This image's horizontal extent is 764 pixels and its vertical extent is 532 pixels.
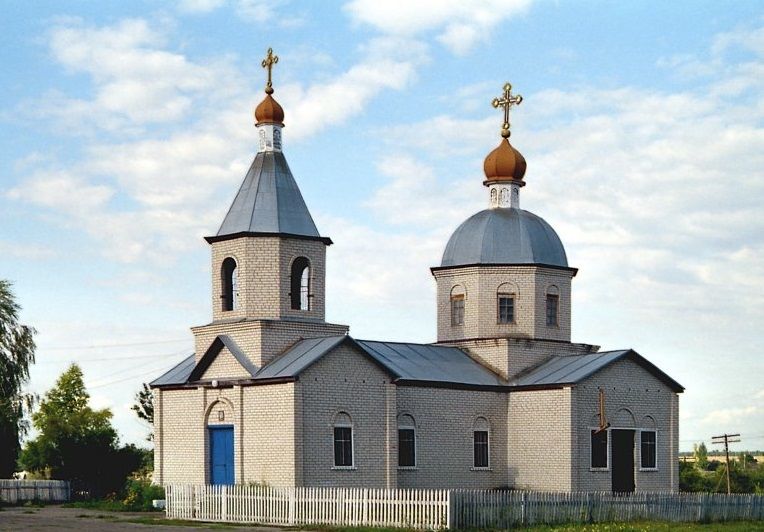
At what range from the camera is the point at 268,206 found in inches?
1419

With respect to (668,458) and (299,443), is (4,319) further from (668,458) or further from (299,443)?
(668,458)

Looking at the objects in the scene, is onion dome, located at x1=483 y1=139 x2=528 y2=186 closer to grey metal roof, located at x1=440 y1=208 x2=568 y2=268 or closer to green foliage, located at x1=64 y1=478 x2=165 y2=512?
grey metal roof, located at x1=440 y1=208 x2=568 y2=268

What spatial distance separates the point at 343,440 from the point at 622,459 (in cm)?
1010

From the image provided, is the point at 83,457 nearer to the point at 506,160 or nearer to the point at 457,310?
the point at 457,310

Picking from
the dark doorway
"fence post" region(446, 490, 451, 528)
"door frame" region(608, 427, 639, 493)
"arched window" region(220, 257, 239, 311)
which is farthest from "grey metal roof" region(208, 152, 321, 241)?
the dark doorway

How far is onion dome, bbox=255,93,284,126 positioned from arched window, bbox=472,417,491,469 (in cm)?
1091

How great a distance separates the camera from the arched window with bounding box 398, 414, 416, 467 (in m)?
36.6

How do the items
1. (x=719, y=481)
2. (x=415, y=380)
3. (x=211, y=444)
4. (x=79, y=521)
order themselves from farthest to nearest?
(x=719, y=481) < (x=415, y=380) < (x=211, y=444) < (x=79, y=521)

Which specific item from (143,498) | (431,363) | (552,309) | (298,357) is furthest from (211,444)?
(552,309)

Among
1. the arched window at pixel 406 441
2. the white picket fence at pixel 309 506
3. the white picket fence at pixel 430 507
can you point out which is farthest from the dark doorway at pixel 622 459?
the white picket fence at pixel 309 506

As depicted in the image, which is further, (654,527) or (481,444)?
(481,444)

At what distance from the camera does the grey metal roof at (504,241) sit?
41.0m

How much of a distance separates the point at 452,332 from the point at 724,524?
40.0 feet

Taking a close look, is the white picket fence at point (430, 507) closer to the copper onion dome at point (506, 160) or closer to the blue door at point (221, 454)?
the blue door at point (221, 454)
